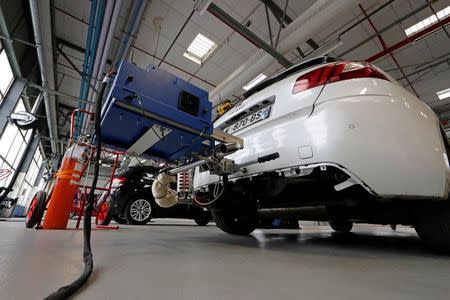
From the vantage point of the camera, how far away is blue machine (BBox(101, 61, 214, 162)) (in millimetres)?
1259

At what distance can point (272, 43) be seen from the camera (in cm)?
454

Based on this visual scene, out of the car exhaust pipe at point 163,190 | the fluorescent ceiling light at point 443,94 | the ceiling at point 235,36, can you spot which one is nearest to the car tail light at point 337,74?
the car exhaust pipe at point 163,190

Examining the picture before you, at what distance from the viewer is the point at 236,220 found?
2564mm

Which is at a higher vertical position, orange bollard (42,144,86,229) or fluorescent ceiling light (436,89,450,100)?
fluorescent ceiling light (436,89,450,100)

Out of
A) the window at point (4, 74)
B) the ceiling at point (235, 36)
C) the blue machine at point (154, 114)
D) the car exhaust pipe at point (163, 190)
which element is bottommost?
the car exhaust pipe at point (163, 190)

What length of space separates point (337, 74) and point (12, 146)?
11.9 metres

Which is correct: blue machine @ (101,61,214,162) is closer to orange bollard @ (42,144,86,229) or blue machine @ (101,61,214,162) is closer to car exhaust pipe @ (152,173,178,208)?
car exhaust pipe @ (152,173,178,208)

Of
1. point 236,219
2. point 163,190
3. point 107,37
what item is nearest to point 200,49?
point 107,37

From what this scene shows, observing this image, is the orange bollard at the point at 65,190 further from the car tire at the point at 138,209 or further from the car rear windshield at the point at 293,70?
the car rear windshield at the point at 293,70

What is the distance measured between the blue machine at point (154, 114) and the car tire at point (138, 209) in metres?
2.79

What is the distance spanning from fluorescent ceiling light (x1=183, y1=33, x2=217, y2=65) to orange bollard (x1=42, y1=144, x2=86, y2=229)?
448 centimetres

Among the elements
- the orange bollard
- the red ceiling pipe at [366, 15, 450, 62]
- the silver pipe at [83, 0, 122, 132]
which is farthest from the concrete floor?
the red ceiling pipe at [366, 15, 450, 62]

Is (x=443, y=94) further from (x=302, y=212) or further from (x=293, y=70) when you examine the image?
(x=302, y=212)

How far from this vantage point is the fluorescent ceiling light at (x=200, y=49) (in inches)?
231
